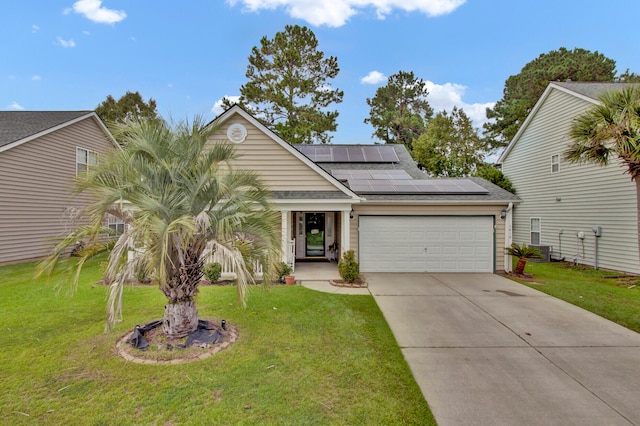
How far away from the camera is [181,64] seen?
715 inches

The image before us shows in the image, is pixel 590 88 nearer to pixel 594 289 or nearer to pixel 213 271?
pixel 594 289

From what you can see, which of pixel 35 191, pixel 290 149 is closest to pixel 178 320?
pixel 290 149

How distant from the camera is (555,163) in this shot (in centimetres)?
1401

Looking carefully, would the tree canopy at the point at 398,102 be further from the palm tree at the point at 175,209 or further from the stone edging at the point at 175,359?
the stone edging at the point at 175,359

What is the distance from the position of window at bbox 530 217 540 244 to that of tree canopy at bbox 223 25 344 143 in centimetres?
1539

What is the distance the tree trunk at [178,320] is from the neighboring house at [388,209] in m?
4.66

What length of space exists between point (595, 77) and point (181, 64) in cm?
3047

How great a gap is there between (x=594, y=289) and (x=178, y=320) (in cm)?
1070

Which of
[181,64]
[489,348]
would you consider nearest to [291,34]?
[181,64]

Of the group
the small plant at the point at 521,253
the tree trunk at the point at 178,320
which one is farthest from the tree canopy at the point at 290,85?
the tree trunk at the point at 178,320

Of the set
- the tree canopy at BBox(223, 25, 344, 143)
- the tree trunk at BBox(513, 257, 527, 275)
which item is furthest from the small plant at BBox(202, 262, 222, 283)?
the tree canopy at BBox(223, 25, 344, 143)

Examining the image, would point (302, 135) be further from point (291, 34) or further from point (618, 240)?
point (618, 240)

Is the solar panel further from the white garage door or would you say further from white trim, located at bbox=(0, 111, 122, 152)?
white trim, located at bbox=(0, 111, 122, 152)

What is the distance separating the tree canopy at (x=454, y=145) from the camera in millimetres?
22812
